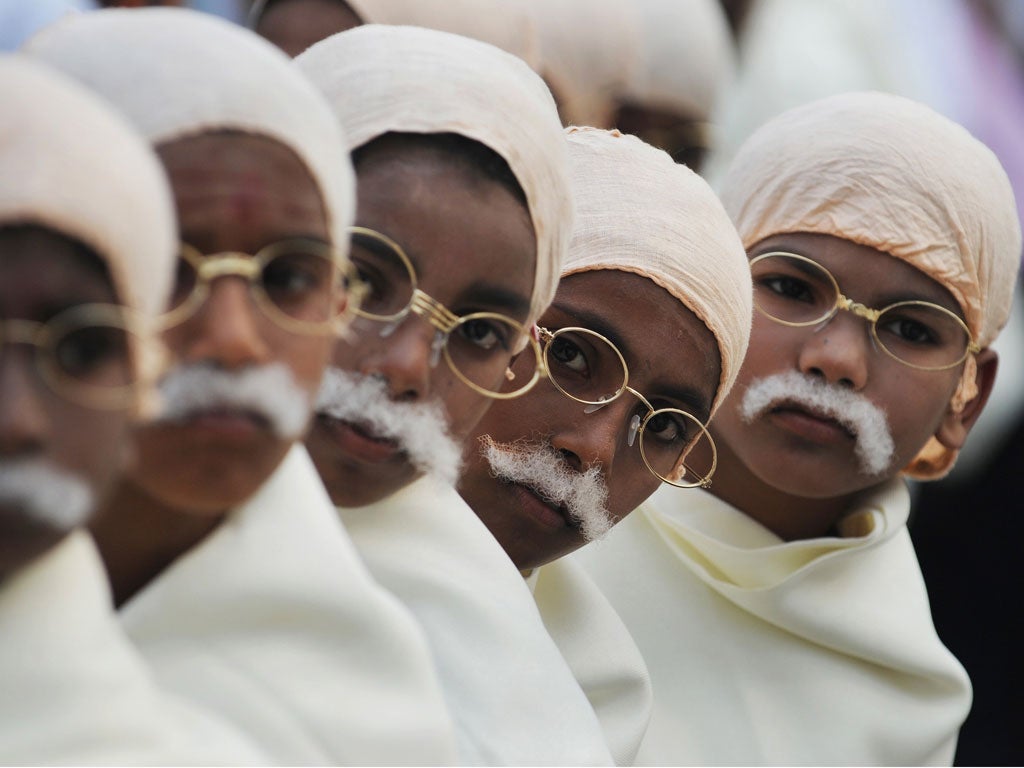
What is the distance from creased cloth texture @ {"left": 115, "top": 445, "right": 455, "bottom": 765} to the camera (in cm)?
241

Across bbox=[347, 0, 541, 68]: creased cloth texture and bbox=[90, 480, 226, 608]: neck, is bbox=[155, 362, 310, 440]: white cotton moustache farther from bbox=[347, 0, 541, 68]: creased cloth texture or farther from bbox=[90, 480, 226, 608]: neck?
bbox=[347, 0, 541, 68]: creased cloth texture

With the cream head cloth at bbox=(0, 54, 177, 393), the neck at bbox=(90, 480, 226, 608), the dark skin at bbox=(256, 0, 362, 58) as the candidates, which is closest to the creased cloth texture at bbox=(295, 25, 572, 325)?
the neck at bbox=(90, 480, 226, 608)

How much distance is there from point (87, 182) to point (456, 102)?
1.12m

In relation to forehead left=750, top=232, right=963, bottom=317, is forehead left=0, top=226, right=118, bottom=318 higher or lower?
higher

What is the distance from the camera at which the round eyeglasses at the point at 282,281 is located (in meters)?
2.13

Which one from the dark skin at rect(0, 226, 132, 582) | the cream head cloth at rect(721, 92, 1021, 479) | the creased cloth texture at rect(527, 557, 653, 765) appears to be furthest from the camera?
the cream head cloth at rect(721, 92, 1021, 479)

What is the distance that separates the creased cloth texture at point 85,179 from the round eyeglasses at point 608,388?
155 cm

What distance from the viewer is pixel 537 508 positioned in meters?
3.50

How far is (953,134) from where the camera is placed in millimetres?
4465

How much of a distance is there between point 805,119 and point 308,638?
2.49 meters

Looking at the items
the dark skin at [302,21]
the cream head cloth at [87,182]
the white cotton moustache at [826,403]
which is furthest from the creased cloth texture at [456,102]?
the dark skin at [302,21]

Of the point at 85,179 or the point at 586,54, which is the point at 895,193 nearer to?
the point at 586,54

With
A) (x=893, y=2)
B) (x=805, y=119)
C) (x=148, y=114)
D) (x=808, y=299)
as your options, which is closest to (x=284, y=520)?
(x=148, y=114)

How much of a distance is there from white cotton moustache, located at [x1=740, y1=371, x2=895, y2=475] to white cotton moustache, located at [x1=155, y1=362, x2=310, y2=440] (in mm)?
2174
